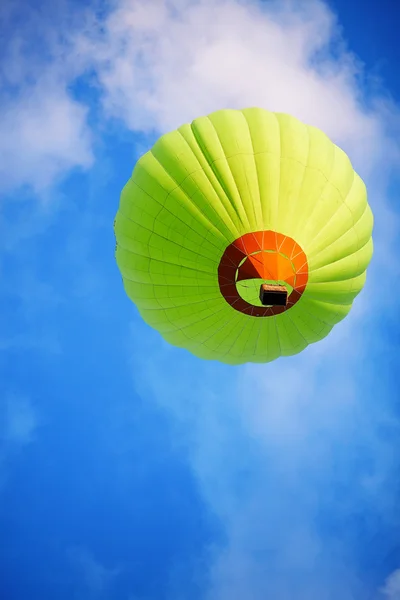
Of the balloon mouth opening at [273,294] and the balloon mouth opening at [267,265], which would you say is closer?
the balloon mouth opening at [273,294]

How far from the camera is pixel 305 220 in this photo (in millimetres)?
8484

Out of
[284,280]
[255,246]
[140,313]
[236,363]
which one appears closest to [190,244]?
[255,246]

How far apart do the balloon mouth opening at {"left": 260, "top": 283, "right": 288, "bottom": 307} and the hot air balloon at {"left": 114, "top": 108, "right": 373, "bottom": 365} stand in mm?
20

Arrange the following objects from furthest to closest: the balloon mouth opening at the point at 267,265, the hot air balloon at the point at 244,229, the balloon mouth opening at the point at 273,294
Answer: the hot air balloon at the point at 244,229 < the balloon mouth opening at the point at 267,265 < the balloon mouth opening at the point at 273,294

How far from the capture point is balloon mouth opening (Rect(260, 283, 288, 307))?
799 centimetres

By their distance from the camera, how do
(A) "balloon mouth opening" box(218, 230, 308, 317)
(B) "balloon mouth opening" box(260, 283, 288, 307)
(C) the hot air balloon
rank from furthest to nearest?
(C) the hot air balloon
(A) "balloon mouth opening" box(218, 230, 308, 317)
(B) "balloon mouth opening" box(260, 283, 288, 307)

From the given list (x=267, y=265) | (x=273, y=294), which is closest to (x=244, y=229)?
(x=267, y=265)

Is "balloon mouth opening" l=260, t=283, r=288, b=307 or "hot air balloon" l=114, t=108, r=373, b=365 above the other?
"hot air balloon" l=114, t=108, r=373, b=365

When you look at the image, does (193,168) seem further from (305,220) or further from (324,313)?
(324,313)

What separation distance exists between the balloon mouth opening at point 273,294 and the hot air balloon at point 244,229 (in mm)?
20

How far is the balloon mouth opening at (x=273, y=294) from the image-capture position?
7992 millimetres

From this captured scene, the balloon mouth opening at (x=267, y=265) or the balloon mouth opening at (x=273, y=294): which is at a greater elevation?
the balloon mouth opening at (x=267, y=265)

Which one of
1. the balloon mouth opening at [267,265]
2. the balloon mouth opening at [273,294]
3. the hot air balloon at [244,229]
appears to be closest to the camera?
the balloon mouth opening at [273,294]

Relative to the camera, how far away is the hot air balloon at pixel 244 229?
8336 millimetres
